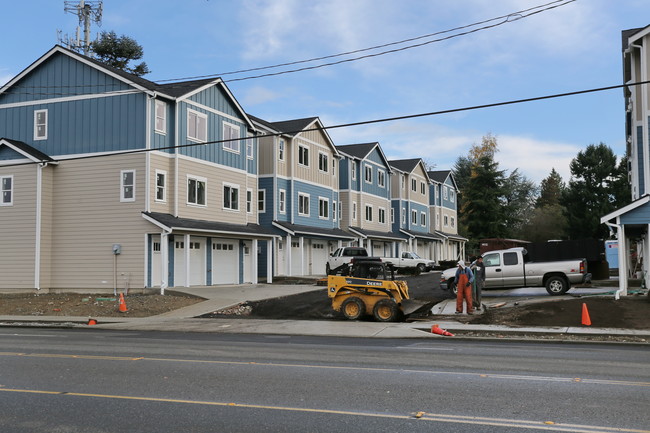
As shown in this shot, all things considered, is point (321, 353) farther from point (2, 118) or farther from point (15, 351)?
Answer: point (2, 118)

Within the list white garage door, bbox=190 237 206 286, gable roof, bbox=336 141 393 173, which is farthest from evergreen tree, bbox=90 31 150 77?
white garage door, bbox=190 237 206 286

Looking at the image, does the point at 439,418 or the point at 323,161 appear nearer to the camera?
the point at 439,418

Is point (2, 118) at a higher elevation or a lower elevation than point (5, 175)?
higher

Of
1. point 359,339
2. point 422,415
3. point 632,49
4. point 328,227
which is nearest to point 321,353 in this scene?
point 359,339

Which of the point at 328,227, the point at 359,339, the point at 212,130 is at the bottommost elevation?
the point at 359,339

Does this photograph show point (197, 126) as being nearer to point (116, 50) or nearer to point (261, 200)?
point (261, 200)

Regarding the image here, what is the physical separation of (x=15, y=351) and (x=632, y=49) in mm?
24323

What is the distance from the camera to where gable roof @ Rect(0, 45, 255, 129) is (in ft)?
97.1

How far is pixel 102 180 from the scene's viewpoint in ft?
98.0

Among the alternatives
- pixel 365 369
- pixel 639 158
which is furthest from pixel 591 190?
pixel 365 369

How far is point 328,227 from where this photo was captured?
4641cm

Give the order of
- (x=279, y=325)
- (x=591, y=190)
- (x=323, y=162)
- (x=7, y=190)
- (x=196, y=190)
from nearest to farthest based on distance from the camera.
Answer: (x=279, y=325) < (x=7, y=190) < (x=196, y=190) < (x=323, y=162) < (x=591, y=190)

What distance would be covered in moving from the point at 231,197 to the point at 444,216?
43336 millimetres

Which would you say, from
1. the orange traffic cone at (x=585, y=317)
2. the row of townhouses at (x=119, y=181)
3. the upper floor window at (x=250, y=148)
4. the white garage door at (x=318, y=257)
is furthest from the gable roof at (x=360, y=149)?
the orange traffic cone at (x=585, y=317)
